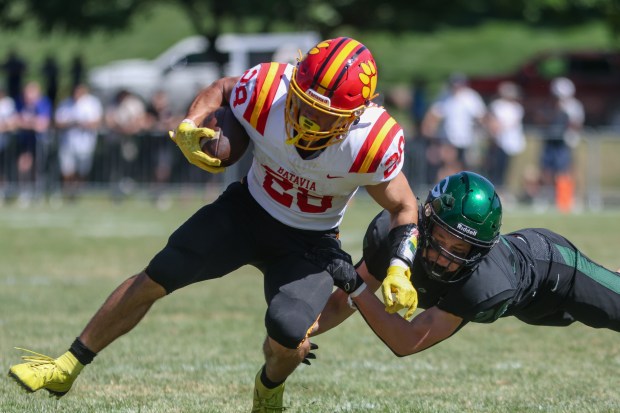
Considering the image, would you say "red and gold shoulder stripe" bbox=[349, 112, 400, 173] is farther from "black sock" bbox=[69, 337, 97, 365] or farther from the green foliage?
the green foliage

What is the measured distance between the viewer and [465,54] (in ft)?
104

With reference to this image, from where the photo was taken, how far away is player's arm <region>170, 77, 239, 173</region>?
433cm

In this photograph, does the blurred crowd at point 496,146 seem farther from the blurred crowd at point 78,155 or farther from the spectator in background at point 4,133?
the spectator in background at point 4,133

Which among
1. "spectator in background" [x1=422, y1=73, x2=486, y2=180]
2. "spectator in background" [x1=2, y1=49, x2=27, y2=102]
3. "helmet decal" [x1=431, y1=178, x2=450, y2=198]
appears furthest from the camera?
"spectator in background" [x1=2, y1=49, x2=27, y2=102]

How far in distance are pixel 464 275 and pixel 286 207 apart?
824 millimetres

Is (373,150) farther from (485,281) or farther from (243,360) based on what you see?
(243,360)

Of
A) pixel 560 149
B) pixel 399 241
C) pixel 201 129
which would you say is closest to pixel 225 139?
pixel 201 129

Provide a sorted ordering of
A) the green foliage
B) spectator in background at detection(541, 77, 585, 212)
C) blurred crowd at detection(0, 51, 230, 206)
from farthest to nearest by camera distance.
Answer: the green foliage → spectator in background at detection(541, 77, 585, 212) → blurred crowd at detection(0, 51, 230, 206)

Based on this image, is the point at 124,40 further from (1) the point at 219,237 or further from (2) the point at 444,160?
(1) the point at 219,237

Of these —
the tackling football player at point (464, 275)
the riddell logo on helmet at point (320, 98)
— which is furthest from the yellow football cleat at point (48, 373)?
the riddell logo on helmet at point (320, 98)

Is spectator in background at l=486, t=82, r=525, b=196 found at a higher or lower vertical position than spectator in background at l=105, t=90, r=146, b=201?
higher

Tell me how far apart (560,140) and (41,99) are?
7.46m

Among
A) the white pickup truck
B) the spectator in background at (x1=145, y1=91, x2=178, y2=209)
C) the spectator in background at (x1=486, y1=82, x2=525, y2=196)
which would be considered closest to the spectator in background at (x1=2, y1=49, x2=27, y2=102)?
the white pickup truck

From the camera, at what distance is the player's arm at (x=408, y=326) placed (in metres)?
4.50
